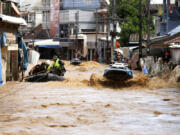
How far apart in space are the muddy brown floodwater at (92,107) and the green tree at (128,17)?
26.3 m

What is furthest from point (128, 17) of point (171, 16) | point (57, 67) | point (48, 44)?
point (57, 67)

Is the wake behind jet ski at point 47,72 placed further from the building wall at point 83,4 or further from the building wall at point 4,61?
the building wall at point 83,4

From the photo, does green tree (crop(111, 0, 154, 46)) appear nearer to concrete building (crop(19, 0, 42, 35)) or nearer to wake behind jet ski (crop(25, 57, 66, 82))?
concrete building (crop(19, 0, 42, 35))

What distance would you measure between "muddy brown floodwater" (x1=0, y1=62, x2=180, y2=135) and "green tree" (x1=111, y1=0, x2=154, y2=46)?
86.3 feet

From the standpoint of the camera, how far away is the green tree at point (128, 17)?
4669cm

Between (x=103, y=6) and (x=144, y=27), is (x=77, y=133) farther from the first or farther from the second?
(x=103, y=6)

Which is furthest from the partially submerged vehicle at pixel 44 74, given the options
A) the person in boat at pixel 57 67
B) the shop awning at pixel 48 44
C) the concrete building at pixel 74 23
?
the shop awning at pixel 48 44

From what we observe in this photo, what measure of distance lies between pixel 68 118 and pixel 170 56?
848 inches

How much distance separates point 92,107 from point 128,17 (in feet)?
118

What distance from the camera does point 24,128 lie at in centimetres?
927

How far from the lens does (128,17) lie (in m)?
47.8

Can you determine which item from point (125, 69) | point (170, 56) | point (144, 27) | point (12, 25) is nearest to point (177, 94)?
point (125, 69)

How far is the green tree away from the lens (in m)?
46.7

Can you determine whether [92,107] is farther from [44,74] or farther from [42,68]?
[42,68]
